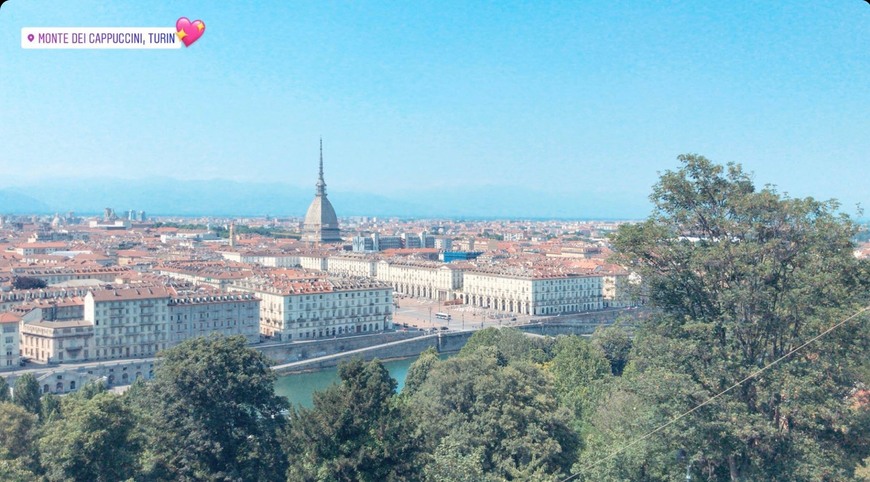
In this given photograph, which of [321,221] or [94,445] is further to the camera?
[321,221]

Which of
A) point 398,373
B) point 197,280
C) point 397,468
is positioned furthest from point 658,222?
point 197,280

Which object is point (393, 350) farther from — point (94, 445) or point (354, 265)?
point (354, 265)

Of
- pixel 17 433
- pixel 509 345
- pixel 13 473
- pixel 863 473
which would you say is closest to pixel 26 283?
pixel 509 345

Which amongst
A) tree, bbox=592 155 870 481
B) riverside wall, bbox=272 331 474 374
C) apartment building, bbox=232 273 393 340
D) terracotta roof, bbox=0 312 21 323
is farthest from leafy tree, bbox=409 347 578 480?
apartment building, bbox=232 273 393 340

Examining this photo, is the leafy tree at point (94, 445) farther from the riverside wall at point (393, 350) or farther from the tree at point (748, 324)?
the riverside wall at point (393, 350)

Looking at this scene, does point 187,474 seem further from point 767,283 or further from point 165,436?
point 767,283

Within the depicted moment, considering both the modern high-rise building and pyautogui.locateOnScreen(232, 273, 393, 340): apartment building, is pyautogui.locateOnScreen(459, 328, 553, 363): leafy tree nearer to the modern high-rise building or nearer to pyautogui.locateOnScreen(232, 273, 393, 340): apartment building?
pyautogui.locateOnScreen(232, 273, 393, 340): apartment building

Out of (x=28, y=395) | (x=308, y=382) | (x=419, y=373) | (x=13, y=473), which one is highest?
(x=13, y=473)
